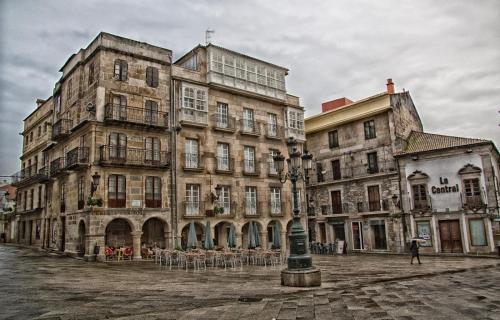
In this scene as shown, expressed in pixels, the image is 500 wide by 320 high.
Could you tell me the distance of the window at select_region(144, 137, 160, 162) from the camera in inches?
885

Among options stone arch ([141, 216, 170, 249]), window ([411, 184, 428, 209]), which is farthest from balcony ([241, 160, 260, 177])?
window ([411, 184, 428, 209])

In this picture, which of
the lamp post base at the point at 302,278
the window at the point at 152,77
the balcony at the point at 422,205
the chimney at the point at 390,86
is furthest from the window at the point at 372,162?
the lamp post base at the point at 302,278

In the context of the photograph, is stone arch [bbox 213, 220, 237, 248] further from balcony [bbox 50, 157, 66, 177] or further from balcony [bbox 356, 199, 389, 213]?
balcony [bbox 356, 199, 389, 213]

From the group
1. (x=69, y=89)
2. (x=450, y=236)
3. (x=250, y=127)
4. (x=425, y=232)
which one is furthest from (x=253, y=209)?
Answer: (x=69, y=89)

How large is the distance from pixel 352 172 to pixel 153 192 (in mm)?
17381

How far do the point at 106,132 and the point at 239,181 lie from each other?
30.3ft

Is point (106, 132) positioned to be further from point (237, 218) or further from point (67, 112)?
point (237, 218)

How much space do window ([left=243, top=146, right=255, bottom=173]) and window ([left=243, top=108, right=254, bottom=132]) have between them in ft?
4.53

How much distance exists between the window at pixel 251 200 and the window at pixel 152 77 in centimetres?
930

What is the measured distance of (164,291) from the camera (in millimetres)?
10711

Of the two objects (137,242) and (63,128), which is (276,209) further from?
(63,128)

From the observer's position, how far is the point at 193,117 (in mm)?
24219

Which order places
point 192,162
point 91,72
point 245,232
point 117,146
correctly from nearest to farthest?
point 117,146, point 91,72, point 192,162, point 245,232

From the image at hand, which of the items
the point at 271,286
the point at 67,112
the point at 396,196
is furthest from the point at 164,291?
the point at 396,196
